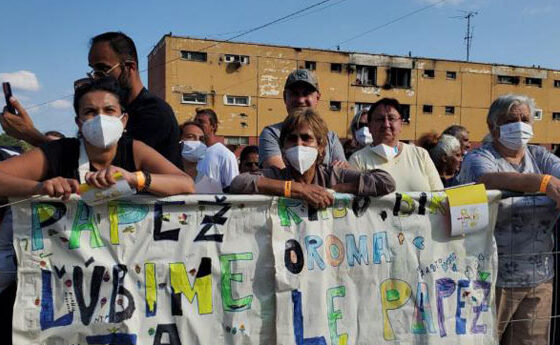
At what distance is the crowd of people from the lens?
2211 mm

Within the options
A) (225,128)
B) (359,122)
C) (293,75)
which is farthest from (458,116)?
(293,75)

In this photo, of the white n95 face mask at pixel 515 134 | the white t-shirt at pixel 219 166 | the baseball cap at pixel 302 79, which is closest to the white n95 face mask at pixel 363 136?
the white t-shirt at pixel 219 166

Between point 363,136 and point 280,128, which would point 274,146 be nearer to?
point 280,128

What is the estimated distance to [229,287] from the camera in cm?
232

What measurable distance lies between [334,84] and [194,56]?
11.6 m

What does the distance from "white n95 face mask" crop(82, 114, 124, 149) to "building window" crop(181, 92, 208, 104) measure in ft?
99.5

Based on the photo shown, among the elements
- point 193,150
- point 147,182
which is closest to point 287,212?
point 147,182

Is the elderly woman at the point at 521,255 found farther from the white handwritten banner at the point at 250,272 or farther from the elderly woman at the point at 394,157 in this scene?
the elderly woman at the point at 394,157

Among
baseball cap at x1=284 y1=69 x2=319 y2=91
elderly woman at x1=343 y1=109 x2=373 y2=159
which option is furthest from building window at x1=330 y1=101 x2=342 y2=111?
baseball cap at x1=284 y1=69 x2=319 y2=91

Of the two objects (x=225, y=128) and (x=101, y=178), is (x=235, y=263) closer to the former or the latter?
(x=101, y=178)

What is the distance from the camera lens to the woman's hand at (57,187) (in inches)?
79.7

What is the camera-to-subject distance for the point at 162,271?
2.25 meters

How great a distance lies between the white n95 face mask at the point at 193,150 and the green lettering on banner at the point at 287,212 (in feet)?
9.09

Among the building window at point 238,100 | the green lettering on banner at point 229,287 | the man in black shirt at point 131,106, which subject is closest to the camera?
the green lettering on banner at point 229,287
